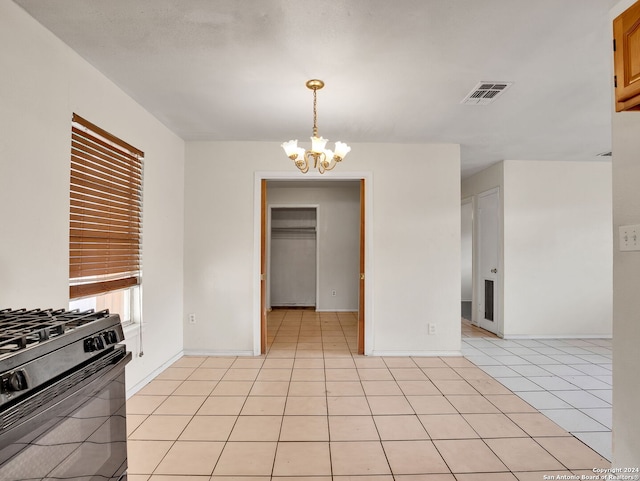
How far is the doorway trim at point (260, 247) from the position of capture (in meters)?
3.84

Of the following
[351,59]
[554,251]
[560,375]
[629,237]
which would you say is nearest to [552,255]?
[554,251]

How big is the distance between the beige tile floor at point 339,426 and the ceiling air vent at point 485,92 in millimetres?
2479

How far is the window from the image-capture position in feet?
7.13

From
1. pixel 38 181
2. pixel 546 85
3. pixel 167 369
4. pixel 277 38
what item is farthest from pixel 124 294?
pixel 546 85

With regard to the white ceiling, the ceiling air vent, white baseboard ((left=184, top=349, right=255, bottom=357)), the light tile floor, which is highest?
the white ceiling

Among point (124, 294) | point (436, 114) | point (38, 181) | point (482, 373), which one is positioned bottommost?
point (482, 373)

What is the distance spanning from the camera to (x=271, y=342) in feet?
14.4

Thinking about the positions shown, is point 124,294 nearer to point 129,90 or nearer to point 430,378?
point 129,90

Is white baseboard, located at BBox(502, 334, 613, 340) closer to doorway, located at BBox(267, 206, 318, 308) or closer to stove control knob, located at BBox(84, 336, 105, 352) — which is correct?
doorway, located at BBox(267, 206, 318, 308)

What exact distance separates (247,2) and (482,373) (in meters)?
3.64

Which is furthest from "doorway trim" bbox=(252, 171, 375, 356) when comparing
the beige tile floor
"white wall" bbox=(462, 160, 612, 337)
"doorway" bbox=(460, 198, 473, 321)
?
"doorway" bbox=(460, 198, 473, 321)

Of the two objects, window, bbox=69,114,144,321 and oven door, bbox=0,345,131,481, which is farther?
window, bbox=69,114,144,321

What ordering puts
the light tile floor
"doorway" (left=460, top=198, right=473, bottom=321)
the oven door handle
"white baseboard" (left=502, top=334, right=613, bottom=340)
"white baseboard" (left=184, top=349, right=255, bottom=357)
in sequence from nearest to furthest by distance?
1. the oven door handle
2. the light tile floor
3. "white baseboard" (left=184, top=349, right=255, bottom=357)
4. "white baseboard" (left=502, top=334, right=613, bottom=340)
5. "doorway" (left=460, top=198, right=473, bottom=321)

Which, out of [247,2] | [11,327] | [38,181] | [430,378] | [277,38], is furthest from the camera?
[430,378]
